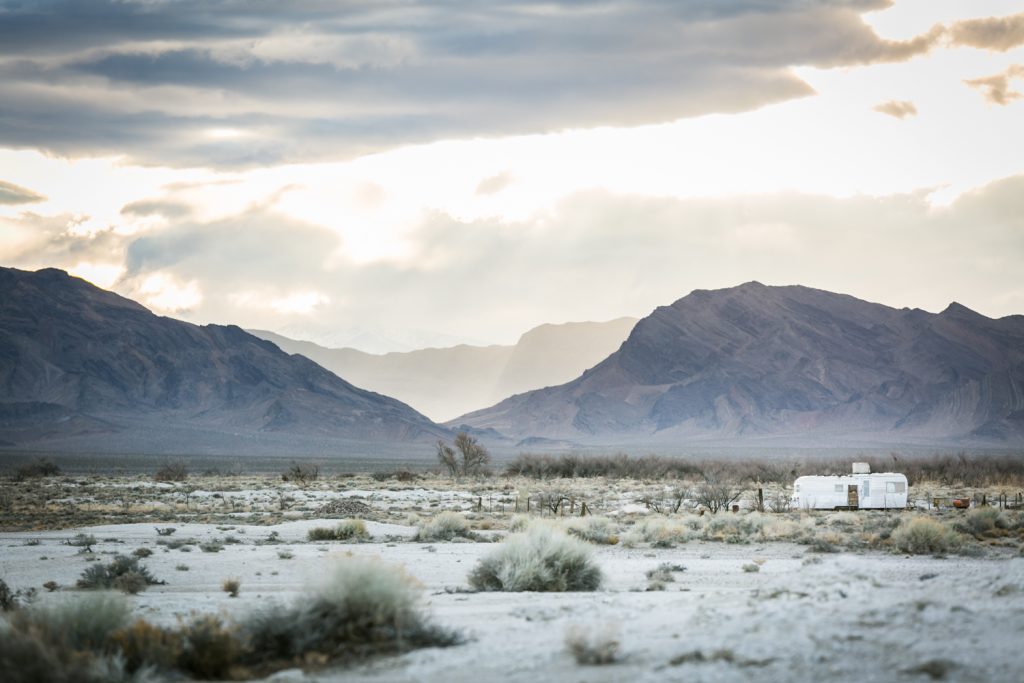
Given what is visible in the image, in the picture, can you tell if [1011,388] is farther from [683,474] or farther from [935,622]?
[935,622]

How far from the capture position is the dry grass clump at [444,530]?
2766cm

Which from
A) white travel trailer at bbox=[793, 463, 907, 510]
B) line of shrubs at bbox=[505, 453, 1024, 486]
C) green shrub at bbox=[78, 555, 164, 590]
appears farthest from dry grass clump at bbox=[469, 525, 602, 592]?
line of shrubs at bbox=[505, 453, 1024, 486]

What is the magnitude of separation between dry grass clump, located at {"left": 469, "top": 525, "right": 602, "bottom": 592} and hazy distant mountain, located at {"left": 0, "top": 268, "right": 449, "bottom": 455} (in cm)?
13055

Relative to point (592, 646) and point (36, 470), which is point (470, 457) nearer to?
point (36, 470)

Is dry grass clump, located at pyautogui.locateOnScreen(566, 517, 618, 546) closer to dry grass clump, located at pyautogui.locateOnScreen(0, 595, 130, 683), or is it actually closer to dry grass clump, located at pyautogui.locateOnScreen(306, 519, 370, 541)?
dry grass clump, located at pyautogui.locateOnScreen(306, 519, 370, 541)

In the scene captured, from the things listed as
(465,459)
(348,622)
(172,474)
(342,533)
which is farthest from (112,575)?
(465,459)

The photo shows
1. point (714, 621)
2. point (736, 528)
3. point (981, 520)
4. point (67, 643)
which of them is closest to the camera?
point (67, 643)

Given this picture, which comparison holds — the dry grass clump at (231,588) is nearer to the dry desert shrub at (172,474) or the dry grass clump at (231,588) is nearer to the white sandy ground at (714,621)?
the white sandy ground at (714,621)

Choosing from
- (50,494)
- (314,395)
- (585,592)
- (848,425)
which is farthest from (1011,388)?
(585,592)

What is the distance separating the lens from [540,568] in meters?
16.5

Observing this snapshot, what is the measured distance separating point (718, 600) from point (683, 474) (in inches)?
2505

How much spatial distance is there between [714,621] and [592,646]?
1779mm

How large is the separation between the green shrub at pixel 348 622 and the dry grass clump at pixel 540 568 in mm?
5220

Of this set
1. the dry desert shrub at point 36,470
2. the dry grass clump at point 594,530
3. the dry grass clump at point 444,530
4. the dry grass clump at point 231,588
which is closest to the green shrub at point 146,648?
the dry grass clump at point 231,588
